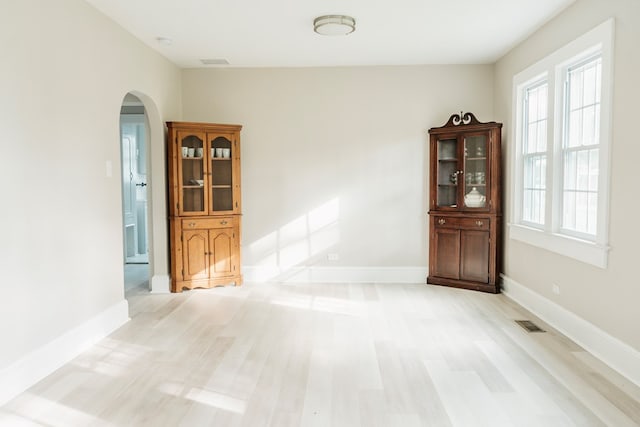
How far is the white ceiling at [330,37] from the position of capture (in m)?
4.03

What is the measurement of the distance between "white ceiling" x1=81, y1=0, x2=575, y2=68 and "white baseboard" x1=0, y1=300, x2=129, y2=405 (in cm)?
262

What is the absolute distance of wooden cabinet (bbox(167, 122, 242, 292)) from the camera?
18.5 ft

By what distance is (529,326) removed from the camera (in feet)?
14.1

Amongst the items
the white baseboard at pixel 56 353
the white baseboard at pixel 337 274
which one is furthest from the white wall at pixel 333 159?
the white baseboard at pixel 56 353

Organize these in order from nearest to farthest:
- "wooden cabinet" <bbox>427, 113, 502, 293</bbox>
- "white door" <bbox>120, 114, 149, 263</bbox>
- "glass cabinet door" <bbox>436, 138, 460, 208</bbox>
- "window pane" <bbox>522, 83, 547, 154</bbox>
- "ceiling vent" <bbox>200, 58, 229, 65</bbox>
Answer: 1. "window pane" <bbox>522, 83, 547, 154</bbox>
2. "wooden cabinet" <bbox>427, 113, 502, 293</bbox>
3. "ceiling vent" <bbox>200, 58, 229, 65</bbox>
4. "glass cabinet door" <bbox>436, 138, 460, 208</bbox>
5. "white door" <bbox>120, 114, 149, 263</bbox>

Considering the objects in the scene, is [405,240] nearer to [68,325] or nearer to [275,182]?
[275,182]

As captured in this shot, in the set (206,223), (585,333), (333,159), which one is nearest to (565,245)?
(585,333)

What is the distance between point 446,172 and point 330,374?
3510mm

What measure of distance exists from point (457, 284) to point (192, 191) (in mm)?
3363

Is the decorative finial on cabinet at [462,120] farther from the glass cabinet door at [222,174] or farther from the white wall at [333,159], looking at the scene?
the glass cabinet door at [222,174]

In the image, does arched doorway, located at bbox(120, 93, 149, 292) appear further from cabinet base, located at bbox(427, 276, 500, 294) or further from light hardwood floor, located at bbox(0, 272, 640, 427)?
cabinet base, located at bbox(427, 276, 500, 294)

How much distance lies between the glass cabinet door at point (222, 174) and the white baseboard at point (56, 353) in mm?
1812

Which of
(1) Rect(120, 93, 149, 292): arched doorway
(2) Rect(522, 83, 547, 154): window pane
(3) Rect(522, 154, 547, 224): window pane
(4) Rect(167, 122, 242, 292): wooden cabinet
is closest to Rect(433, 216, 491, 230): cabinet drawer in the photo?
(3) Rect(522, 154, 547, 224): window pane

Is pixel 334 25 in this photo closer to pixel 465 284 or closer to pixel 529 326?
pixel 529 326
